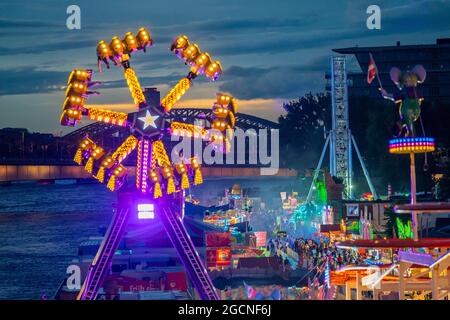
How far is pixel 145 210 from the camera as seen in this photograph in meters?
23.3

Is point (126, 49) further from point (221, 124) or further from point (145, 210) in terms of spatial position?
point (145, 210)

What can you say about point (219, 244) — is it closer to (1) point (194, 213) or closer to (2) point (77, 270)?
(2) point (77, 270)

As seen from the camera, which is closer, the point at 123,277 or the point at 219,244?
the point at 123,277

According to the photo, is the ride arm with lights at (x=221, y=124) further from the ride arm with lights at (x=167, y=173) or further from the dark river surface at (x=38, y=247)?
the dark river surface at (x=38, y=247)

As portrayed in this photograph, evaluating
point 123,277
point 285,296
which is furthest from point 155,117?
point 123,277

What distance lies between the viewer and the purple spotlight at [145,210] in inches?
914

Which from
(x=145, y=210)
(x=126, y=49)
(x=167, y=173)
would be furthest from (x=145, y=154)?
(x=126, y=49)

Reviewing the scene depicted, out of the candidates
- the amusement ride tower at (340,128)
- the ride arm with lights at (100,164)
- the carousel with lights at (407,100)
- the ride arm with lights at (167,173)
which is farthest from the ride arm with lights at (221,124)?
the amusement ride tower at (340,128)

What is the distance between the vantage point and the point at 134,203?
2320 centimetres

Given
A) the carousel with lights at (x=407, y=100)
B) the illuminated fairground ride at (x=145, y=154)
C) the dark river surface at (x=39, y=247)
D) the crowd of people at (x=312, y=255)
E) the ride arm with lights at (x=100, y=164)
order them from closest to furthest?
the carousel with lights at (x=407, y=100)
the ride arm with lights at (x=100, y=164)
the illuminated fairground ride at (x=145, y=154)
the crowd of people at (x=312, y=255)
the dark river surface at (x=39, y=247)

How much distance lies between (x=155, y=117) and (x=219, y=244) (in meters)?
13.4

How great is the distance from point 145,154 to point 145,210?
1.47 metres

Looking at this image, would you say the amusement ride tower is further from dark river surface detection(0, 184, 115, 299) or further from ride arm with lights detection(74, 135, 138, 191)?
ride arm with lights detection(74, 135, 138, 191)

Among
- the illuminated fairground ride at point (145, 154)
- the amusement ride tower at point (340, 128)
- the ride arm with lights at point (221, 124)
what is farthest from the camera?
the amusement ride tower at point (340, 128)
